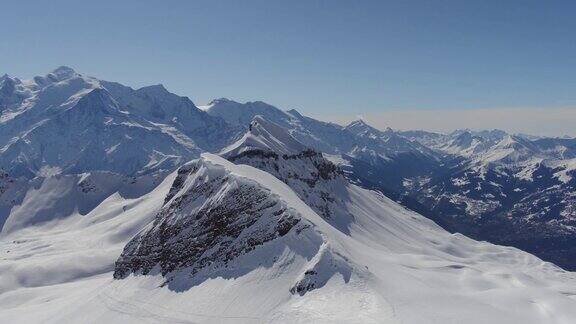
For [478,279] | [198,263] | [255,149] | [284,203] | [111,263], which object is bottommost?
[111,263]

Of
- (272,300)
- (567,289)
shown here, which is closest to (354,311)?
(272,300)

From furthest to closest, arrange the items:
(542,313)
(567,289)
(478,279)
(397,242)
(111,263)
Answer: (111,263) < (397,242) < (567,289) < (478,279) < (542,313)

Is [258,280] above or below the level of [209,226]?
below

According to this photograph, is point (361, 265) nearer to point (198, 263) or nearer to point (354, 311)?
point (354, 311)

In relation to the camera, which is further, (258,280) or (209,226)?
(209,226)

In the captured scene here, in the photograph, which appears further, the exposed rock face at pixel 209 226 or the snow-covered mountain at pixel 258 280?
the exposed rock face at pixel 209 226

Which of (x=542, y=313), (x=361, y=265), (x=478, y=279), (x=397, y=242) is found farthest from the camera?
(x=397, y=242)

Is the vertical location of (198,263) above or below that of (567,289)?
above

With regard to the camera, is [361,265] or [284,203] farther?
[284,203]

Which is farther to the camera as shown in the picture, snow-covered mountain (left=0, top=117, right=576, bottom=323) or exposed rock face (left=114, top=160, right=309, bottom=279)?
exposed rock face (left=114, top=160, right=309, bottom=279)
